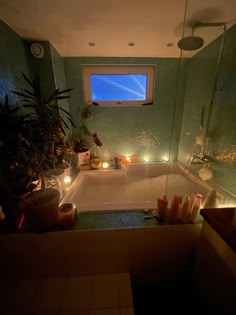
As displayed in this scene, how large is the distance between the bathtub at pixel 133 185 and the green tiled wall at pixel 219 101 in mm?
232

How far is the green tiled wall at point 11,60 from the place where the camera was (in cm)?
113

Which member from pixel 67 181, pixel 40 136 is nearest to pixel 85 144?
pixel 67 181

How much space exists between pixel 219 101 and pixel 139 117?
959 mm

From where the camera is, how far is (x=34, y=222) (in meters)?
0.93

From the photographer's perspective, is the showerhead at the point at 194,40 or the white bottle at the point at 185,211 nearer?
the white bottle at the point at 185,211

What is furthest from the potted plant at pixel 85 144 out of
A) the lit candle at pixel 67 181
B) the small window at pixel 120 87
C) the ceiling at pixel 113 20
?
the ceiling at pixel 113 20

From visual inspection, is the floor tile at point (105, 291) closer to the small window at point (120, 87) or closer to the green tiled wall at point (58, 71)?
the green tiled wall at point (58, 71)

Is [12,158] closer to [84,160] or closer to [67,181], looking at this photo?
[67,181]

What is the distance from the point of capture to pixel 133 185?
6.08 ft

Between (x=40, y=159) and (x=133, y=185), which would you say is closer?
(x=40, y=159)

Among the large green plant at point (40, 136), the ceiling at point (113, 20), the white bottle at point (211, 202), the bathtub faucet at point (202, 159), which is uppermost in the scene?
the ceiling at point (113, 20)

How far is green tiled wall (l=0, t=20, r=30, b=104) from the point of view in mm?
1127

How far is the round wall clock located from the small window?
578mm

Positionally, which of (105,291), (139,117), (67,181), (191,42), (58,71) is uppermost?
(191,42)
